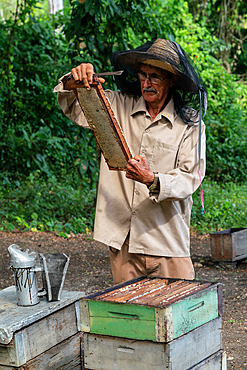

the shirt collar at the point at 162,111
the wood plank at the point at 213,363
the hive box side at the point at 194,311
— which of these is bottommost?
the wood plank at the point at 213,363

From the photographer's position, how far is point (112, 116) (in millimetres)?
2324

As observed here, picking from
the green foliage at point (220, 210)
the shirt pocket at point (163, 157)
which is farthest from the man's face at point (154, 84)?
the green foliage at point (220, 210)

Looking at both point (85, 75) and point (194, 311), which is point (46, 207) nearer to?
point (85, 75)

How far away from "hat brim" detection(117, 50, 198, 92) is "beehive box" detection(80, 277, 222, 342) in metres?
1.15

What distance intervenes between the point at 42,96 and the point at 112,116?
17.7ft

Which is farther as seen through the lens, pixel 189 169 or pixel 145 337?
pixel 189 169

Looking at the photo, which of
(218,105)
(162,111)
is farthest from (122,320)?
(218,105)

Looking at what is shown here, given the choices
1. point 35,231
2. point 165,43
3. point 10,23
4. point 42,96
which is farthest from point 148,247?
point 10,23

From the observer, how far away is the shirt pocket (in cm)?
251

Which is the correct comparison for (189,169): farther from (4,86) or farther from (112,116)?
(4,86)

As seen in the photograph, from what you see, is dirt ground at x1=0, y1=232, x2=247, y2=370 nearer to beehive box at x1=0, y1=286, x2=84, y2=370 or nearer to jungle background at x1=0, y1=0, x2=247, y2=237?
jungle background at x1=0, y1=0, x2=247, y2=237

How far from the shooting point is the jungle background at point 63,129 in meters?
5.72

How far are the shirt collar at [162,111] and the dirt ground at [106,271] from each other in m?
1.81

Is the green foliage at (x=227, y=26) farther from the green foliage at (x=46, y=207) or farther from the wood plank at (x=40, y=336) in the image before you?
the wood plank at (x=40, y=336)
